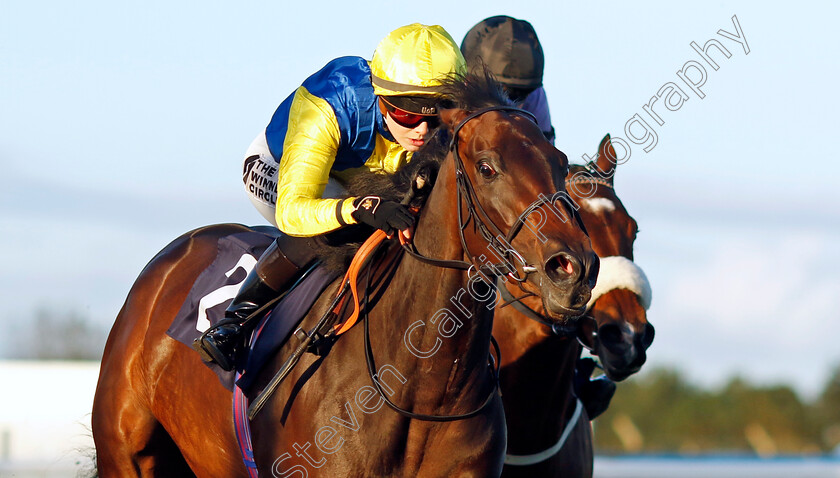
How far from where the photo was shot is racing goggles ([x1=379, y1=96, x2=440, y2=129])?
3746 mm

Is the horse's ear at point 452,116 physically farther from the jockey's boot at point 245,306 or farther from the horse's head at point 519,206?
the jockey's boot at point 245,306

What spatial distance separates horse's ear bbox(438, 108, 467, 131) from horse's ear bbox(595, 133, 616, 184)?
2010 millimetres

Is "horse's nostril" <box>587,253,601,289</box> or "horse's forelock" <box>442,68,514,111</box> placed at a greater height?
"horse's forelock" <box>442,68,514,111</box>

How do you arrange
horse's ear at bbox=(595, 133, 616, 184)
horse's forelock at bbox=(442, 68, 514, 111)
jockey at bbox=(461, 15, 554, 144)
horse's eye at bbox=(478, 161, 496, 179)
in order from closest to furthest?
horse's eye at bbox=(478, 161, 496, 179), horse's forelock at bbox=(442, 68, 514, 111), horse's ear at bbox=(595, 133, 616, 184), jockey at bbox=(461, 15, 554, 144)

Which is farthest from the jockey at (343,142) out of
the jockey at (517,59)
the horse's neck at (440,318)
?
the jockey at (517,59)

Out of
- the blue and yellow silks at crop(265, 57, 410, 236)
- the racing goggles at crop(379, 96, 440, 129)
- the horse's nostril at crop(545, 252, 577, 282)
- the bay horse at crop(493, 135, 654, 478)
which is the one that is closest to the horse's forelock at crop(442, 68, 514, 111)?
the racing goggles at crop(379, 96, 440, 129)

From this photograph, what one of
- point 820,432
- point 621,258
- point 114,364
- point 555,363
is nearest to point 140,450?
A: point 114,364

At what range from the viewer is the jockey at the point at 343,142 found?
3623mm

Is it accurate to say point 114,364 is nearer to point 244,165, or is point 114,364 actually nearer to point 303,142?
point 244,165

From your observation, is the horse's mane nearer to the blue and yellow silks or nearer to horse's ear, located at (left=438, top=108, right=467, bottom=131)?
horse's ear, located at (left=438, top=108, right=467, bottom=131)

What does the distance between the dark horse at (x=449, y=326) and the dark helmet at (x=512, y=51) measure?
2.24 metres

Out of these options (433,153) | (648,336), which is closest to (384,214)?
(433,153)

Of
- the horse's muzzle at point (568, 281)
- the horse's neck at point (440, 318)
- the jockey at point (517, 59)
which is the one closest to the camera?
the horse's muzzle at point (568, 281)

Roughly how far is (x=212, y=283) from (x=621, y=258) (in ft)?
6.48
